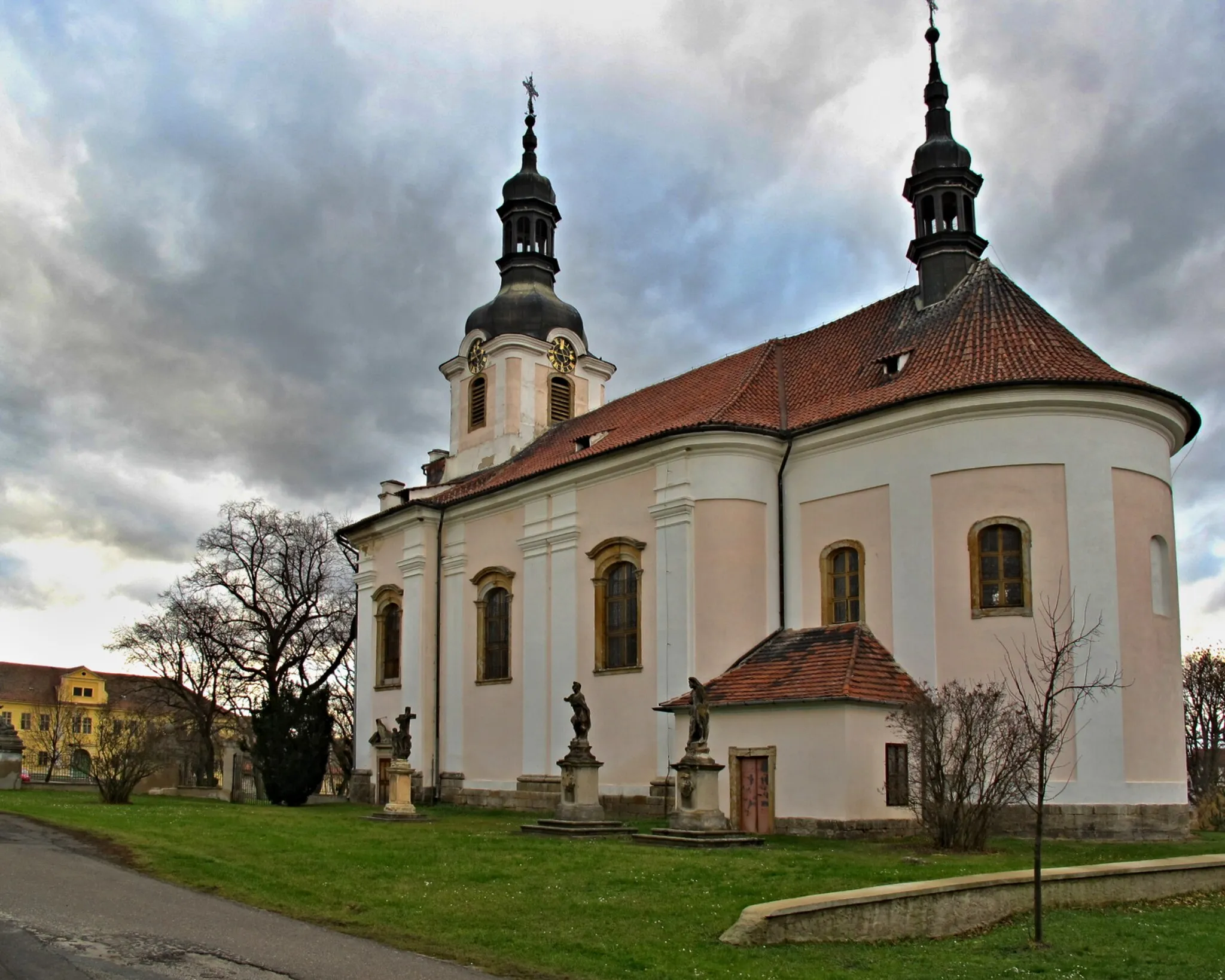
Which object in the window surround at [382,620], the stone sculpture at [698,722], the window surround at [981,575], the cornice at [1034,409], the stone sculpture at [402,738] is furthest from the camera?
the window surround at [382,620]

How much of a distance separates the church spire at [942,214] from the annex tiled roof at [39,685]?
66.5m

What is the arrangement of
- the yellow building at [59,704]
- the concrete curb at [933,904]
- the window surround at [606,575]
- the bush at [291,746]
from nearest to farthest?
1. the concrete curb at [933,904]
2. the window surround at [606,575]
3. the bush at [291,746]
4. the yellow building at [59,704]

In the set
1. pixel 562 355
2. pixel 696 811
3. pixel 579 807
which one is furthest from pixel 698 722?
pixel 562 355

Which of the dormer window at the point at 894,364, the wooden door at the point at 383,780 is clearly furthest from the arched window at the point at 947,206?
the wooden door at the point at 383,780

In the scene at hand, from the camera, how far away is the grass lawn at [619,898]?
31.9 feet

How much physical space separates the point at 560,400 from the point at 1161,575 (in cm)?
1796

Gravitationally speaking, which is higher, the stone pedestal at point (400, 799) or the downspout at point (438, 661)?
the downspout at point (438, 661)

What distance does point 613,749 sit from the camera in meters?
24.7

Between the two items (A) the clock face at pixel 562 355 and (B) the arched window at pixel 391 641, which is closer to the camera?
(B) the arched window at pixel 391 641

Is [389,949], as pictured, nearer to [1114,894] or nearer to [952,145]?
[1114,894]

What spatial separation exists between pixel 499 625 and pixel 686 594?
23.9 feet

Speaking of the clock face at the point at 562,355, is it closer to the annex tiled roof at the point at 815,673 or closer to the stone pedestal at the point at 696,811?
the annex tiled roof at the point at 815,673

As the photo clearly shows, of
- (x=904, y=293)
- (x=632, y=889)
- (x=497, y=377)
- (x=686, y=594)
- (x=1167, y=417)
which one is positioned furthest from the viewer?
(x=497, y=377)

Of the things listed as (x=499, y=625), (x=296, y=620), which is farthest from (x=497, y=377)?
(x=296, y=620)
